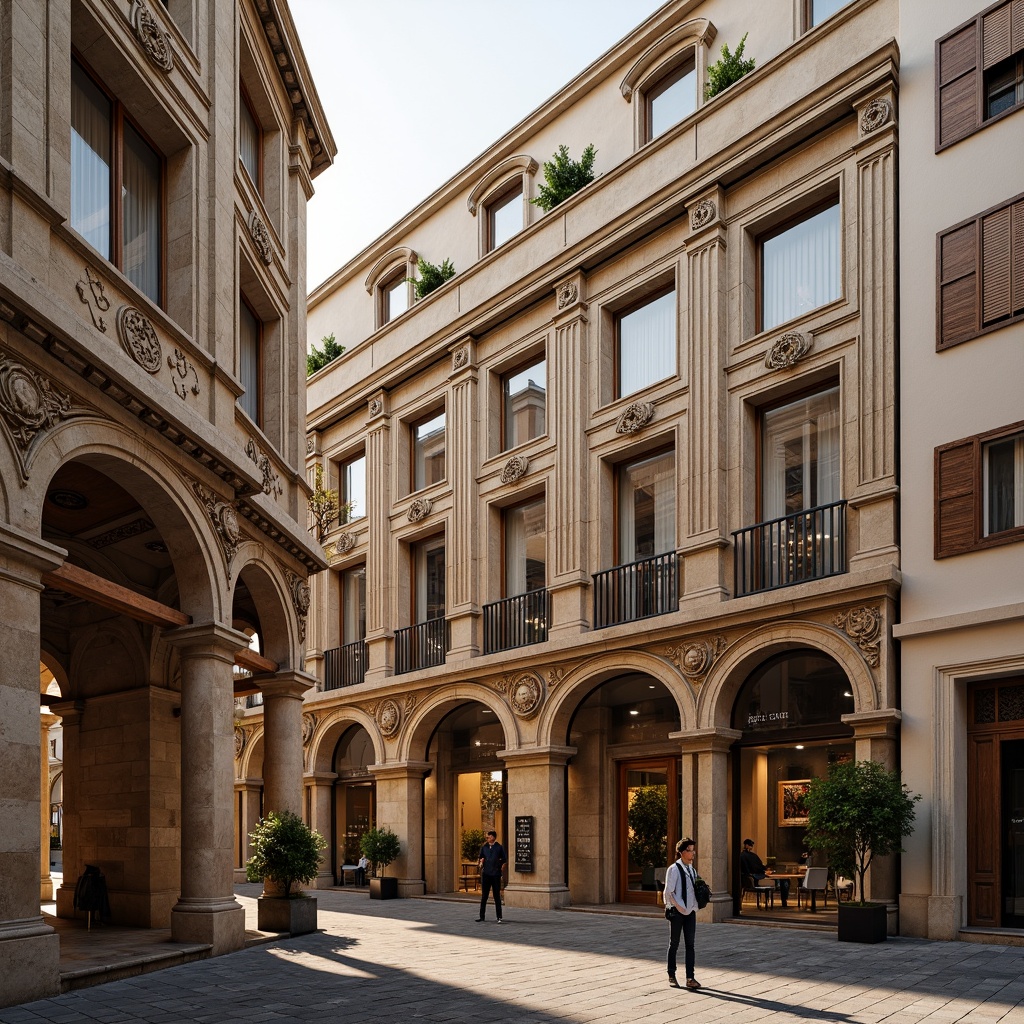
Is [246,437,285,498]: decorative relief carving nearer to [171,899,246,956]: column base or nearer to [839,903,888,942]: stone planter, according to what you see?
[171,899,246,956]: column base

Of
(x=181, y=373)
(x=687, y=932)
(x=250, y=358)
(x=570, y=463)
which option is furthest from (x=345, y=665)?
(x=687, y=932)

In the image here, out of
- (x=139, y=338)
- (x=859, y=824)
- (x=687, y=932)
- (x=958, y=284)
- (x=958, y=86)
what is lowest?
(x=687, y=932)

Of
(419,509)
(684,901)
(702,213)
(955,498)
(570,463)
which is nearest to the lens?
(684,901)

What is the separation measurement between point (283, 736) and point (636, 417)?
29.4ft

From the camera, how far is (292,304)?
737 inches

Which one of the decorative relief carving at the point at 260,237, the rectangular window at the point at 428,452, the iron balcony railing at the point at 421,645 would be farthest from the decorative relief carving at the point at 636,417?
the decorative relief carving at the point at 260,237

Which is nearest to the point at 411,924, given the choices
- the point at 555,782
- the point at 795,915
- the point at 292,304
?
the point at 555,782

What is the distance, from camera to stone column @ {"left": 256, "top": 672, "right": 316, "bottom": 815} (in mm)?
16906

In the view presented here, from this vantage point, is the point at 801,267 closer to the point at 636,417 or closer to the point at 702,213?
the point at 702,213

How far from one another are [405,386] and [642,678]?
10.3m

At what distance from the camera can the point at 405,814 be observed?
25.6 meters

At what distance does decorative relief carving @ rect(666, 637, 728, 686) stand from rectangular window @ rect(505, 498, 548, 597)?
4.73 metres

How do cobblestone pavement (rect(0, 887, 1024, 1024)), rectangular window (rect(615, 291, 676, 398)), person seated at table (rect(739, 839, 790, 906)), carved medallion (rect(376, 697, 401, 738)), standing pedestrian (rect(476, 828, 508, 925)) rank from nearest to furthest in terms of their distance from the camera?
cobblestone pavement (rect(0, 887, 1024, 1024)) < standing pedestrian (rect(476, 828, 508, 925)) < person seated at table (rect(739, 839, 790, 906)) < rectangular window (rect(615, 291, 676, 398)) < carved medallion (rect(376, 697, 401, 738))

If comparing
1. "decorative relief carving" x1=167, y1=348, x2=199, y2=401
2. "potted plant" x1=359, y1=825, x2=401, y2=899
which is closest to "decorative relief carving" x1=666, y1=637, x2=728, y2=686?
"potted plant" x1=359, y1=825, x2=401, y2=899
